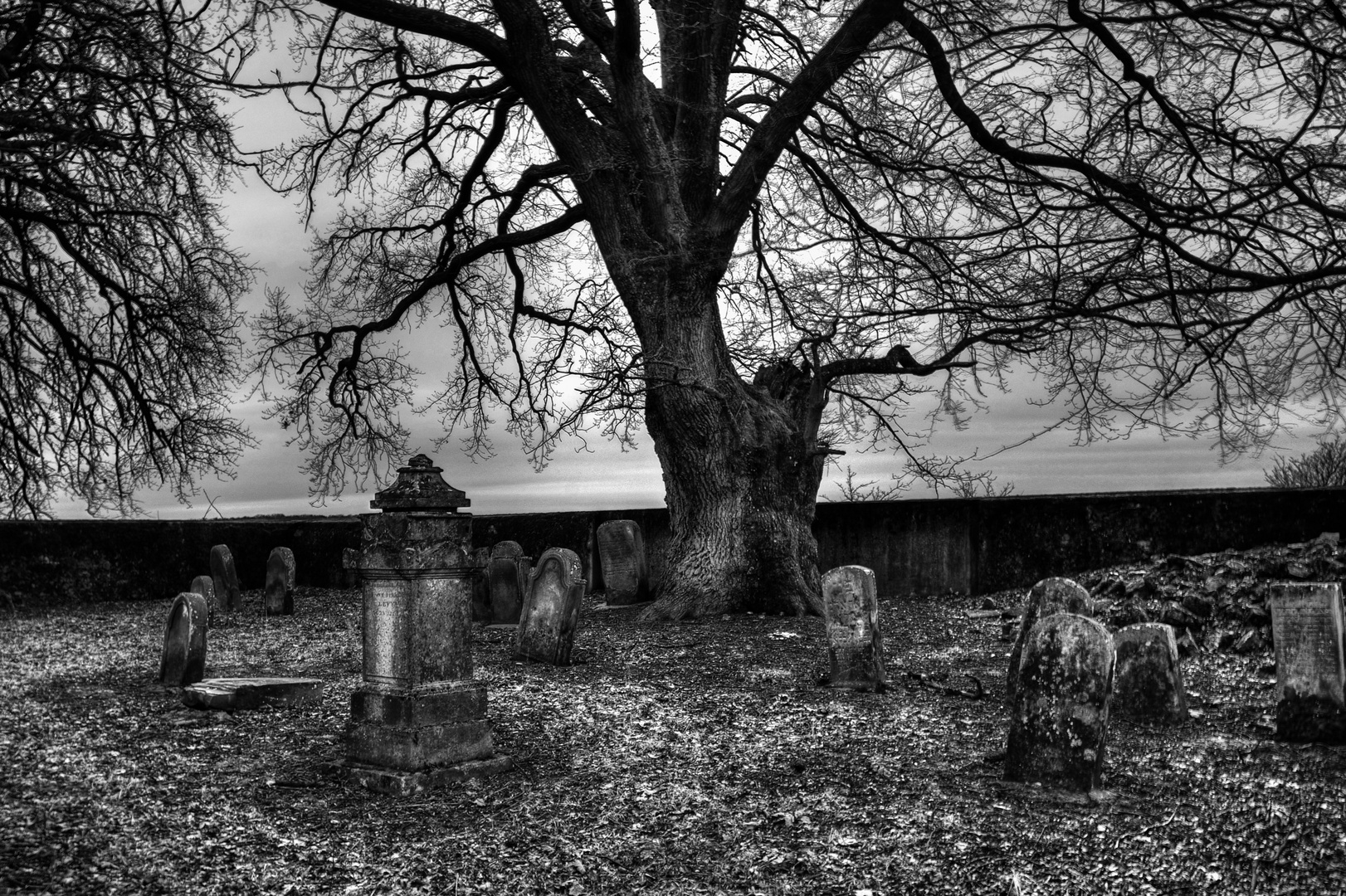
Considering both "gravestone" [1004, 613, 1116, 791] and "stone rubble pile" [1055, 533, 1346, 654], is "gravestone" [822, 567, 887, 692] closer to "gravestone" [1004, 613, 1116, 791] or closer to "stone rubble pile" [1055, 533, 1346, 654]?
"gravestone" [1004, 613, 1116, 791]

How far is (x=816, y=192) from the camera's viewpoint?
1426 centimetres

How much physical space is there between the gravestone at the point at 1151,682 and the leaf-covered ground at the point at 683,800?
6.8 inches

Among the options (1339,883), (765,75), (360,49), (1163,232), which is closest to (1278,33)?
(1163,232)

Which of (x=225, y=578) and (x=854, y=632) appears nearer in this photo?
(x=854, y=632)

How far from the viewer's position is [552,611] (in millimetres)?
9172

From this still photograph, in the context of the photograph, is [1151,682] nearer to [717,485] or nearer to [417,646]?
[417,646]

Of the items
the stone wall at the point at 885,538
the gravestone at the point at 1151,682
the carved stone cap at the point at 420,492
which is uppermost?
the carved stone cap at the point at 420,492

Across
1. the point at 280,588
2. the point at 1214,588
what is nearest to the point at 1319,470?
the point at 1214,588

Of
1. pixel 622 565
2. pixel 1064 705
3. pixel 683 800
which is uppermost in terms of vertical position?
pixel 622 565

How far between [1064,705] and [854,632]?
256cm

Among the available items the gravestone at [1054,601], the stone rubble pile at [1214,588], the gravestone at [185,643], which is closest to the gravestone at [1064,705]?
the gravestone at [1054,601]

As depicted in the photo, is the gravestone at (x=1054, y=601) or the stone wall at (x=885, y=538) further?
the stone wall at (x=885, y=538)

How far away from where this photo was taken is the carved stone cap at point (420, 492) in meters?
6.18

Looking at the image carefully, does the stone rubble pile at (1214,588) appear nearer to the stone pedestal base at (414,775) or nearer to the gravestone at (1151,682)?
the gravestone at (1151,682)
